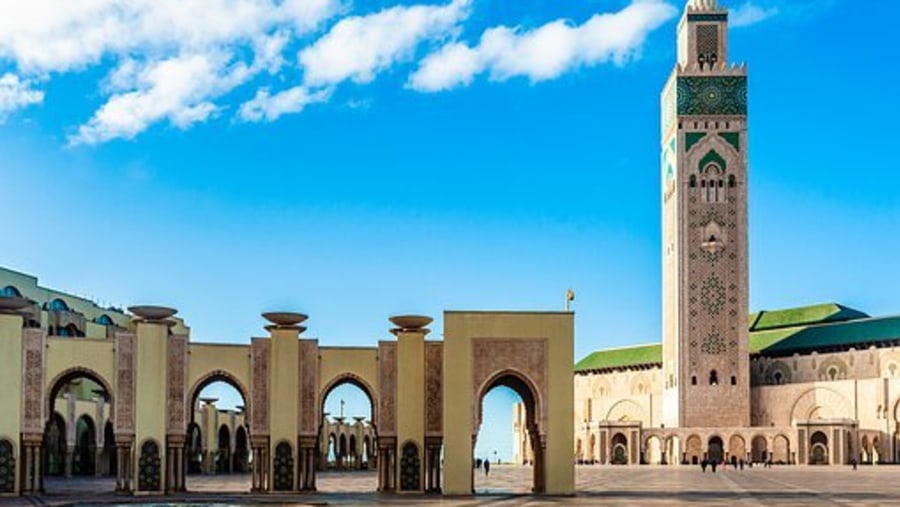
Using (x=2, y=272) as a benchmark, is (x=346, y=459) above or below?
below

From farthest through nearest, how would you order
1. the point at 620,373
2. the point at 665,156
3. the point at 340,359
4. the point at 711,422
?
the point at 620,373 → the point at 665,156 → the point at 711,422 → the point at 340,359

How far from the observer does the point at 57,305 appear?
4553 centimetres

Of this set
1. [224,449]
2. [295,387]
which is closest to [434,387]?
[295,387]

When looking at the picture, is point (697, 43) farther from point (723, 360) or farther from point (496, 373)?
point (496, 373)

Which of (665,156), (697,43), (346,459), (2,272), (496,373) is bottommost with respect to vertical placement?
(346,459)

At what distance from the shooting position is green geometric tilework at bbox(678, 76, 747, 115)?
66.6m

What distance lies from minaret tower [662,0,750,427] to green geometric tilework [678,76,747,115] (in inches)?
2.0

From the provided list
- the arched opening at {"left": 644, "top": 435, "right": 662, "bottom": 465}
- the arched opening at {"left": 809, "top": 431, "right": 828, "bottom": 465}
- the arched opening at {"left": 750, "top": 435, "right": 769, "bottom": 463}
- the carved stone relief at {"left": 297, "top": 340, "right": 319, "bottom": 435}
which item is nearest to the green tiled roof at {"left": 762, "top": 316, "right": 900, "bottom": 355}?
the arched opening at {"left": 809, "top": 431, "right": 828, "bottom": 465}

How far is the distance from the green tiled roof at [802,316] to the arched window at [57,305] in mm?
43294

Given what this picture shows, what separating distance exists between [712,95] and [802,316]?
1537 cm

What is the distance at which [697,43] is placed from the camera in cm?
6744

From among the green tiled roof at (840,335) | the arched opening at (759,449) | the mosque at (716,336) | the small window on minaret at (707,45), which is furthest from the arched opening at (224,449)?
the green tiled roof at (840,335)

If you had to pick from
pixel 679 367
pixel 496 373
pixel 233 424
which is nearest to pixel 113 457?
pixel 233 424

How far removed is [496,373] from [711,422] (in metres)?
41.0
